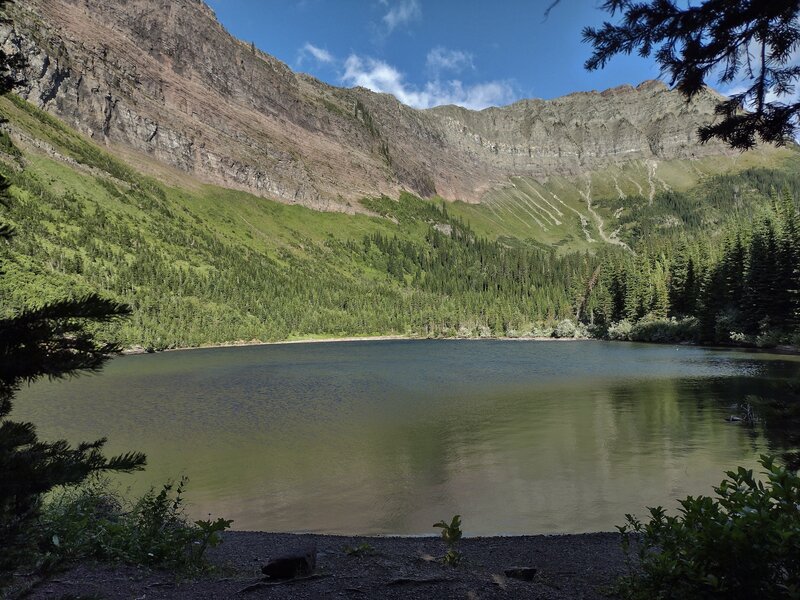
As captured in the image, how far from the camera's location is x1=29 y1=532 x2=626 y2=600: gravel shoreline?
8602mm

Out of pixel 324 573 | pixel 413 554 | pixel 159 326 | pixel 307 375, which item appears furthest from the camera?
pixel 159 326

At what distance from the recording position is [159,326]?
132 m

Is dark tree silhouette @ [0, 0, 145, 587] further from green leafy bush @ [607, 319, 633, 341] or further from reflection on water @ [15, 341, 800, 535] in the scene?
green leafy bush @ [607, 319, 633, 341]

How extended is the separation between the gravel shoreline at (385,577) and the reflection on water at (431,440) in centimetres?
433

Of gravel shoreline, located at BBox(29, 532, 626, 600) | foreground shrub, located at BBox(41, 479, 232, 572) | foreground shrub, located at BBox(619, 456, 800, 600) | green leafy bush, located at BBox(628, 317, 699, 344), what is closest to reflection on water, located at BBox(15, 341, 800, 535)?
gravel shoreline, located at BBox(29, 532, 626, 600)

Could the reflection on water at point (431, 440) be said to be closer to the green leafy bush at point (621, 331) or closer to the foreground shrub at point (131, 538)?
the foreground shrub at point (131, 538)

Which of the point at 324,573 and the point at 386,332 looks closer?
the point at 324,573

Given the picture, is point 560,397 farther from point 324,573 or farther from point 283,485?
point 324,573

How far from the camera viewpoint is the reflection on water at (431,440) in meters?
19.2

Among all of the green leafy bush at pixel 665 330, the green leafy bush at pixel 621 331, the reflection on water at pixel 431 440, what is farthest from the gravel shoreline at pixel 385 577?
the green leafy bush at pixel 621 331

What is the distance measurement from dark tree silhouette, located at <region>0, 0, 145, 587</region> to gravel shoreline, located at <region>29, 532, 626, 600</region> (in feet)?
12.3

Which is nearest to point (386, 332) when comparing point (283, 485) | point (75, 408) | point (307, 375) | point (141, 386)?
point (307, 375)

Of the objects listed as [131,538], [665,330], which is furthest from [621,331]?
[131,538]

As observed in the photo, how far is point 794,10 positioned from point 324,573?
12.3 metres
